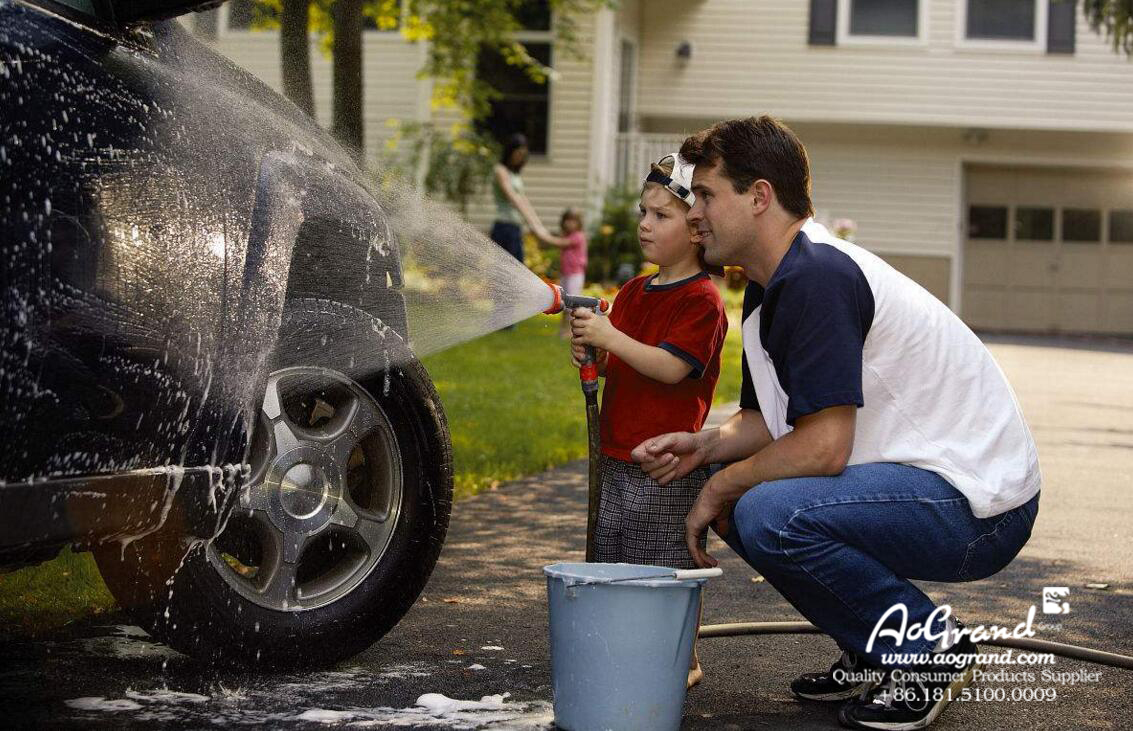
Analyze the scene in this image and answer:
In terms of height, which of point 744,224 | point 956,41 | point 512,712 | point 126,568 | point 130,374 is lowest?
point 512,712

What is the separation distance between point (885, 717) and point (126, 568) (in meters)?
1.79

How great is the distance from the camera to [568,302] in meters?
3.96

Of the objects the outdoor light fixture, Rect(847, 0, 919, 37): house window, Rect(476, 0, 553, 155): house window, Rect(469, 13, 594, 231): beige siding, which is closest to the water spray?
Rect(469, 13, 594, 231): beige siding

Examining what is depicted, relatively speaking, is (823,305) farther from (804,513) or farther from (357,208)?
(357,208)

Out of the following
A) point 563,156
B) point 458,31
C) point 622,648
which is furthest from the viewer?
point 563,156

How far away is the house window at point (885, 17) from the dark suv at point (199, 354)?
2080 centimetres

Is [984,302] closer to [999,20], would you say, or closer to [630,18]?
[999,20]

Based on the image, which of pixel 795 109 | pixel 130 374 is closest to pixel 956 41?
pixel 795 109

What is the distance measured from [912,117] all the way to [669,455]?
2093 centimetres

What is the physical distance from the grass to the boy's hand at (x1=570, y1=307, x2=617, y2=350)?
481 mm

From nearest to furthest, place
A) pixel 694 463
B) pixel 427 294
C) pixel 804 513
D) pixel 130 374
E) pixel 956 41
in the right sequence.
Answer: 1. pixel 130 374
2. pixel 804 513
3. pixel 694 463
4. pixel 427 294
5. pixel 956 41

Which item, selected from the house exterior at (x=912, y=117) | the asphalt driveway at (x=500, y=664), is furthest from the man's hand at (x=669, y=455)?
the house exterior at (x=912, y=117)

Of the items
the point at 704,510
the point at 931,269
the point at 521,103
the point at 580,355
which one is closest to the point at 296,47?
the point at 580,355

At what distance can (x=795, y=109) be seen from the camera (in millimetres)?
23891
